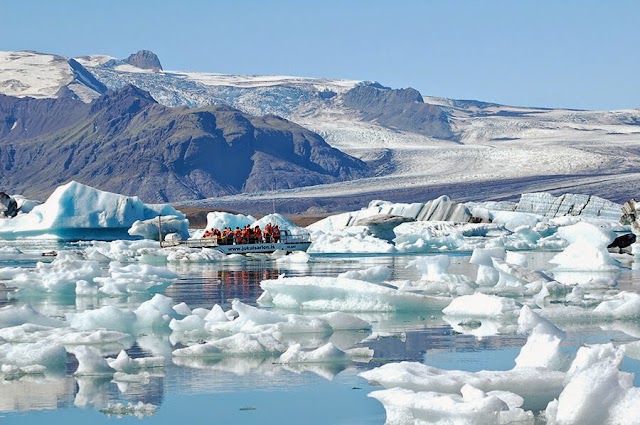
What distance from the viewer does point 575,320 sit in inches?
447

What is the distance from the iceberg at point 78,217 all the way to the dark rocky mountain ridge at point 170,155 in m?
102

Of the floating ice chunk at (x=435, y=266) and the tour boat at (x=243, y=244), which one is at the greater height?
the floating ice chunk at (x=435, y=266)

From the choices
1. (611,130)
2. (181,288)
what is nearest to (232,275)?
(181,288)

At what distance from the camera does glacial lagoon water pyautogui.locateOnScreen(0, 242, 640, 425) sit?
22.5 ft

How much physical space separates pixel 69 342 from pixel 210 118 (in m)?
162

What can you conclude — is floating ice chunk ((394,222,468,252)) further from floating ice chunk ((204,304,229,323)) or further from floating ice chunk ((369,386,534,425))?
floating ice chunk ((369,386,534,425))

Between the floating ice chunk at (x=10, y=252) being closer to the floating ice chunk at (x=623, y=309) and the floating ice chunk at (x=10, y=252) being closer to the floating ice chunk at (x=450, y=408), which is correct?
the floating ice chunk at (x=623, y=309)

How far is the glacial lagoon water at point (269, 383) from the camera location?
6863mm

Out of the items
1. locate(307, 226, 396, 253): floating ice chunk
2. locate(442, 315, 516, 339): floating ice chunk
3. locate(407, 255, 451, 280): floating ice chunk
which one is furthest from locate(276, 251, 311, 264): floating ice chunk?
locate(442, 315, 516, 339): floating ice chunk

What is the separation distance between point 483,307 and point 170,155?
148932 millimetres

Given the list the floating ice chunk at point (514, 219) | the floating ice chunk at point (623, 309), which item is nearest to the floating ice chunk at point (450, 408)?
the floating ice chunk at point (623, 309)

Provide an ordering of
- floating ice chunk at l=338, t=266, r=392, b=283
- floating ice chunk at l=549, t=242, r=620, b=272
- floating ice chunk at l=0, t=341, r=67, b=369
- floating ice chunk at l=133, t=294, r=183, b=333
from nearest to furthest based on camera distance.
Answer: floating ice chunk at l=0, t=341, r=67, b=369 < floating ice chunk at l=133, t=294, r=183, b=333 < floating ice chunk at l=338, t=266, r=392, b=283 < floating ice chunk at l=549, t=242, r=620, b=272

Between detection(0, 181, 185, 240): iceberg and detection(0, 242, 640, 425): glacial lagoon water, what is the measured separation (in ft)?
106

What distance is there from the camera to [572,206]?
163 ft
